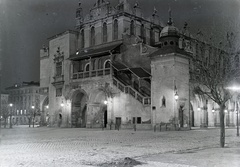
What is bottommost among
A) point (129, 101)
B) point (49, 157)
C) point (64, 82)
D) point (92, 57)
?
point (49, 157)

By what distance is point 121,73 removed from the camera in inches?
1802

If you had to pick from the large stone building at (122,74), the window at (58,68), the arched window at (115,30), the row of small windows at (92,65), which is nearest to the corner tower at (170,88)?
the large stone building at (122,74)

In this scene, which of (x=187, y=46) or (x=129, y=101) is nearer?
(x=129, y=101)

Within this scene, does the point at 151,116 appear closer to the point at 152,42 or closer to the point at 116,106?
the point at 116,106

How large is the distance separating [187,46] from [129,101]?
21040mm

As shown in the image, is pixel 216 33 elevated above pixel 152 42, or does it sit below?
below

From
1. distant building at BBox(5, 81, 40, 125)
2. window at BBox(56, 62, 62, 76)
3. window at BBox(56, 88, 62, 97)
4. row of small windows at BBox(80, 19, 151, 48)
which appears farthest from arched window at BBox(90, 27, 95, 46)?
distant building at BBox(5, 81, 40, 125)

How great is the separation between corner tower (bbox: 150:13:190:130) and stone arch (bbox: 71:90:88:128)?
1646 cm

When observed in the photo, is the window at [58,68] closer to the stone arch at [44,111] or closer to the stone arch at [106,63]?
the stone arch at [106,63]

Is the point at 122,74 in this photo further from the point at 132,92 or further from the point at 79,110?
the point at 79,110

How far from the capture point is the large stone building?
3809 centimetres

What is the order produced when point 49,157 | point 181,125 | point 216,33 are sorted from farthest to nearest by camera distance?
point 181,125 → point 216,33 → point 49,157

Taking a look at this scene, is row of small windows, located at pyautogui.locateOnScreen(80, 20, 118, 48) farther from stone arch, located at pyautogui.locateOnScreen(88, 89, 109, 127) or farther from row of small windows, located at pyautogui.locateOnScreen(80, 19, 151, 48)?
stone arch, located at pyautogui.locateOnScreen(88, 89, 109, 127)

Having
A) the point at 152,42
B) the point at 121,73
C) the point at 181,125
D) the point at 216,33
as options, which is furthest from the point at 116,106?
the point at 216,33
